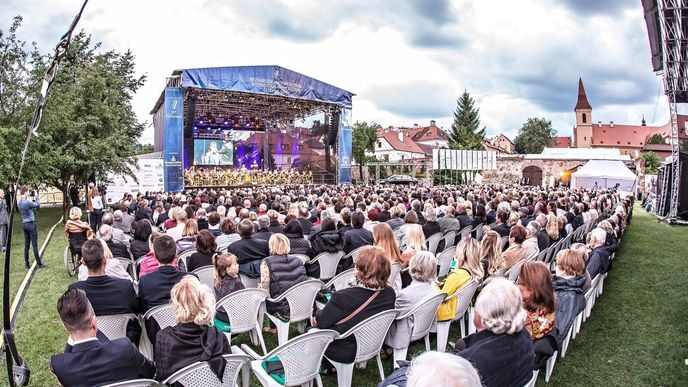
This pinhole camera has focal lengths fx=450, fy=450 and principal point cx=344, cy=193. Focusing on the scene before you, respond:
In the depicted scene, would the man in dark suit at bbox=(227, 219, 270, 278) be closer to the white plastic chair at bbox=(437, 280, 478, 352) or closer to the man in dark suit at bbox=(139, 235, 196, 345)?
the man in dark suit at bbox=(139, 235, 196, 345)

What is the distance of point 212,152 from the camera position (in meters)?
28.9

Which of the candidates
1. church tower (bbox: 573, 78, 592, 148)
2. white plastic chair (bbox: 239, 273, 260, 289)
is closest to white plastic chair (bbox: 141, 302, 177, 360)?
white plastic chair (bbox: 239, 273, 260, 289)

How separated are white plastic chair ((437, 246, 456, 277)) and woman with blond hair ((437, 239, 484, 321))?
192 centimetres

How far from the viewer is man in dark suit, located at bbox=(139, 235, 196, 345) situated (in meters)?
3.67

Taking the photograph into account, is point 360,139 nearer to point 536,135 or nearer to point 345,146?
point 345,146

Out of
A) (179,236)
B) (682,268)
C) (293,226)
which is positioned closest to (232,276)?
(293,226)

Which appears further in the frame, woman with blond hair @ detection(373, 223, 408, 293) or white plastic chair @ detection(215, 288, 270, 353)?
woman with blond hair @ detection(373, 223, 408, 293)

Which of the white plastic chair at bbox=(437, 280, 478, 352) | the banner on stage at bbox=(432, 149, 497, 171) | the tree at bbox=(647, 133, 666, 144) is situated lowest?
the white plastic chair at bbox=(437, 280, 478, 352)

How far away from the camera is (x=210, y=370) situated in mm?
A: 2508

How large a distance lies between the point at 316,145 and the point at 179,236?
22.5 metres

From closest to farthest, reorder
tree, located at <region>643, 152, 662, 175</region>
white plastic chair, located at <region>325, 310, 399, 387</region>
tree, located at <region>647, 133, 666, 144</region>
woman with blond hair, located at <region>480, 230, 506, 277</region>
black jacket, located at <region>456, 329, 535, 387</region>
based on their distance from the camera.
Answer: black jacket, located at <region>456, 329, 535, 387</region>, white plastic chair, located at <region>325, 310, 399, 387</region>, woman with blond hair, located at <region>480, 230, 506, 277</region>, tree, located at <region>643, 152, 662, 175</region>, tree, located at <region>647, 133, 666, 144</region>

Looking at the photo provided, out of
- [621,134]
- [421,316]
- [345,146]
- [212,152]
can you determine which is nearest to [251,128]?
[212,152]

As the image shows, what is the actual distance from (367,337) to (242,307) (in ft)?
4.29

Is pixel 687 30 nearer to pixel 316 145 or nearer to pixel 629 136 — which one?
pixel 316 145
